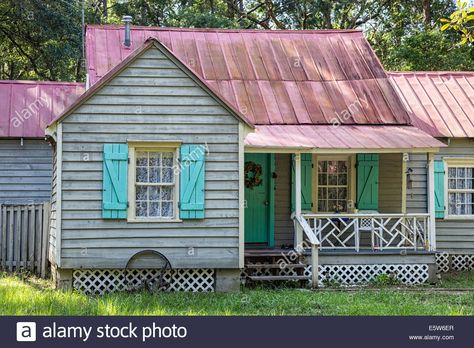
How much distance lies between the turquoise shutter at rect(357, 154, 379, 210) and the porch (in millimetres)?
23

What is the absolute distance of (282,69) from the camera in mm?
17047

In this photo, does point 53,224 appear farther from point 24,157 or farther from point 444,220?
point 444,220

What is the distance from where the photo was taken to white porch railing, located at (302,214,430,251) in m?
14.5

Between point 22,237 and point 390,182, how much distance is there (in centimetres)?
835

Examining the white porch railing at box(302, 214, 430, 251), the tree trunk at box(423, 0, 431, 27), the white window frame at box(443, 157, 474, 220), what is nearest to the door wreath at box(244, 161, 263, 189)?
the white porch railing at box(302, 214, 430, 251)

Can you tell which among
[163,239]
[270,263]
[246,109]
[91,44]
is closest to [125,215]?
[163,239]

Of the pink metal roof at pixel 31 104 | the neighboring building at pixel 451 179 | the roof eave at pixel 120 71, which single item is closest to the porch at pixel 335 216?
the neighboring building at pixel 451 179

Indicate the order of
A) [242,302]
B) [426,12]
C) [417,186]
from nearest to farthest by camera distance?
1. [242,302]
2. [417,186]
3. [426,12]

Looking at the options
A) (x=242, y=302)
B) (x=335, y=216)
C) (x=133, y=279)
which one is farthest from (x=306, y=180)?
(x=242, y=302)

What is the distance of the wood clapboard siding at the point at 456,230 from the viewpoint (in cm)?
1727

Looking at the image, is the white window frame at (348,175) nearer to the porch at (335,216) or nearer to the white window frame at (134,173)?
the porch at (335,216)

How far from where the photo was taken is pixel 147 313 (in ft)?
29.8

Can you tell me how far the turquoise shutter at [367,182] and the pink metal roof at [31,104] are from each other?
7667mm

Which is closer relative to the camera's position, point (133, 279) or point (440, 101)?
point (133, 279)
